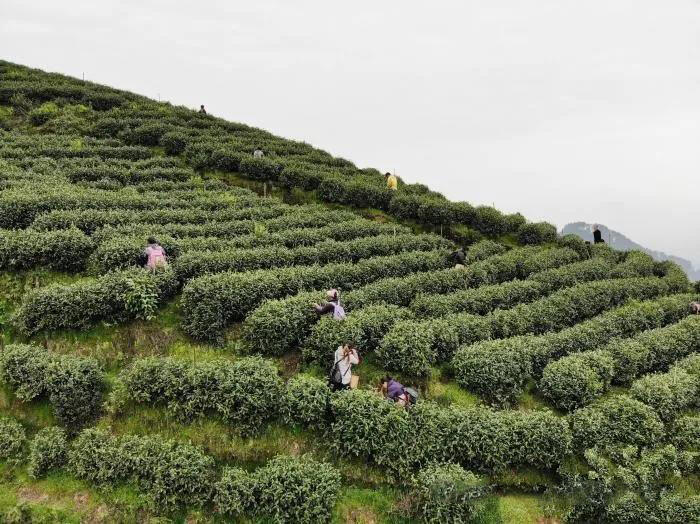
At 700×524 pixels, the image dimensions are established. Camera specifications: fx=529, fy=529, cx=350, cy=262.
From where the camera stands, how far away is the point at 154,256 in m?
15.3

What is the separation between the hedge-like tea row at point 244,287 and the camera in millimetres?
13891

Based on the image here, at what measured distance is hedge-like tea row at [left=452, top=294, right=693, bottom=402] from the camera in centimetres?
1367

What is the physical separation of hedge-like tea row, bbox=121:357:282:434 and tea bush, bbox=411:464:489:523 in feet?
11.7

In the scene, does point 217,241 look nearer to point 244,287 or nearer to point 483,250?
point 244,287

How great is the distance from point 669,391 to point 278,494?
10.7m

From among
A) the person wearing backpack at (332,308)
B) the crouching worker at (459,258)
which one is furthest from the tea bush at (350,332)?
the crouching worker at (459,258)

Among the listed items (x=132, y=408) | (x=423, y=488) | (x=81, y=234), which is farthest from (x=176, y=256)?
(x=423, y=488)

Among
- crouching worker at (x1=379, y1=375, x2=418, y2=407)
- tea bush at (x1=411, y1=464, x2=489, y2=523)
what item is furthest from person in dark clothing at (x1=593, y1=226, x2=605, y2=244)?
tea bush at (x1=411, y1=464, x2=489, y2=523)

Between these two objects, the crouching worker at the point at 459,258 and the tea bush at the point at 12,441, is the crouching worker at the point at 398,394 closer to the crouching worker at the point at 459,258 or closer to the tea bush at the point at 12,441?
the tea bush at the point at 12,441

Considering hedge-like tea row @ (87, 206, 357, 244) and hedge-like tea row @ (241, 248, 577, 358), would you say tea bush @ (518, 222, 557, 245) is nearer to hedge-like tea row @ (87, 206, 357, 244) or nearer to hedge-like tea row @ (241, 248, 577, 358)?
hedge-like tea row @ (241, 248, 577, 358)

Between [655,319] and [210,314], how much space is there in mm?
15439

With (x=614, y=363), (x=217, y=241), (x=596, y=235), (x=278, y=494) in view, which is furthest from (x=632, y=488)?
(x=596, y=235)

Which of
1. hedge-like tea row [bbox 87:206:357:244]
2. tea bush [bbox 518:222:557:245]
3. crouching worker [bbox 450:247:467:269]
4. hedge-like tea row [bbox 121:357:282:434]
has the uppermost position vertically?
tea bush [bbox 518:222:557:245]

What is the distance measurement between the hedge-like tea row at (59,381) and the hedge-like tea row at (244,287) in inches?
110
